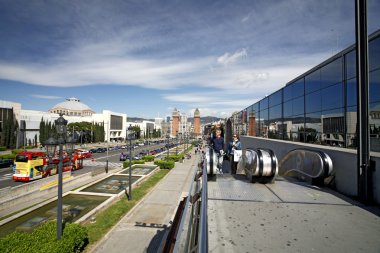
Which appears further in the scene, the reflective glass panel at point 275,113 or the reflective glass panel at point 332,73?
the reflective glass panel at point 275,113

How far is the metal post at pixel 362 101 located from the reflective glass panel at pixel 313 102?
407cm

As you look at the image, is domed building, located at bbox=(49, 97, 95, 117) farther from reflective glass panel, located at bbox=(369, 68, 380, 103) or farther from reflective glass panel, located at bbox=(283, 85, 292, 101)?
reflective glass panel, located at bbox=(369, 68, 380, 103)

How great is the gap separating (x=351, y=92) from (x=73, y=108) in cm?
12248

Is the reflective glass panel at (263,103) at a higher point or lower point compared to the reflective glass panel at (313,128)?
higher

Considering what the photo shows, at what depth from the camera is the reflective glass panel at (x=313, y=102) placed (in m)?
9.22

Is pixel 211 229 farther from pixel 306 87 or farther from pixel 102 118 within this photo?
pixel 102 118

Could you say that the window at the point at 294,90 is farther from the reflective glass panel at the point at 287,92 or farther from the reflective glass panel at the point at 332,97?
the reflective glass panel at the point at 332,97

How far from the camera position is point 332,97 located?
8.10 meters

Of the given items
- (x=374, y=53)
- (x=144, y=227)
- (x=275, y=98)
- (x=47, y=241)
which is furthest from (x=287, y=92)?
(x=47, y=241)

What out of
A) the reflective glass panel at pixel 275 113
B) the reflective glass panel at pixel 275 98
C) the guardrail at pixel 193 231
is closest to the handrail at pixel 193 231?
the guardrail at pixel 193 231

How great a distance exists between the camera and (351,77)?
6875 mm

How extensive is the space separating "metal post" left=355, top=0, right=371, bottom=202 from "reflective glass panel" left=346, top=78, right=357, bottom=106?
1718mm

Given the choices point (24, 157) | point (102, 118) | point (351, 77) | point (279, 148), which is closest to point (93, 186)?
point (24, 157)

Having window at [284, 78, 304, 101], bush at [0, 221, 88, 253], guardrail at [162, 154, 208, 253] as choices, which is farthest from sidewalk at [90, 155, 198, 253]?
Answer: window at [284, 78, 304, 101]
